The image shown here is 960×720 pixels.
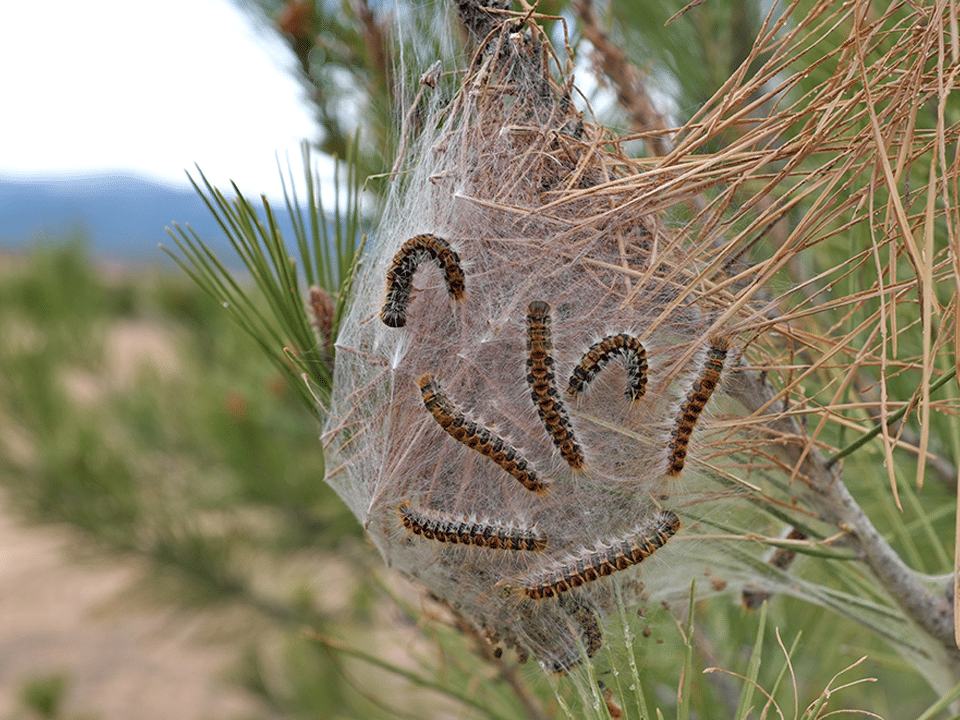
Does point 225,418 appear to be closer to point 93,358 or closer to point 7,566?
point 93,358

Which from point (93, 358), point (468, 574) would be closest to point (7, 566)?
point (93, 358)

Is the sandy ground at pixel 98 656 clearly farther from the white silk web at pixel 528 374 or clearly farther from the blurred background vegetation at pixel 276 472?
the white silk web at pixel 528 374

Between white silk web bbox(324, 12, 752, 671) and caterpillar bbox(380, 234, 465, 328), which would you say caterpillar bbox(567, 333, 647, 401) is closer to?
white silk web bbox(324, 12, 752, 671)

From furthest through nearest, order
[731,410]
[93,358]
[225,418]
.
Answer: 1. [93,358]
2. [225,418]
3. [731,410]

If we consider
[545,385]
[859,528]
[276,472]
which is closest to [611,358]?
[545,385]

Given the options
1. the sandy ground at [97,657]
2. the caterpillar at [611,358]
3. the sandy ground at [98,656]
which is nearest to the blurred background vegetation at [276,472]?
the caterpillar at [611,358]

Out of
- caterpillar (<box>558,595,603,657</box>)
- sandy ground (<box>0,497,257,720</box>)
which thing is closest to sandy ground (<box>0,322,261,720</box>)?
sandy ground (<box>0,497,257,720</box>)

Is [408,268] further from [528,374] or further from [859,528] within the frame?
[859,528]
